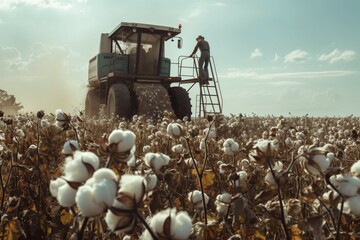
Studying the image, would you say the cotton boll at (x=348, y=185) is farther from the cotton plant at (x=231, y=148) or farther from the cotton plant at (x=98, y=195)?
the cotton plant at (x=231, y=148)

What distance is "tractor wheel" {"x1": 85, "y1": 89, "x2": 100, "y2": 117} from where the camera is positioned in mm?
19438

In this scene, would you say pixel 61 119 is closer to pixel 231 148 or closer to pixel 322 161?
pixel 231 148

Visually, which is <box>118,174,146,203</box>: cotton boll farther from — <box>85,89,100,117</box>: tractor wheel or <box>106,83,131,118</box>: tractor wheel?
<box>85,89,100,117</box>: tractor wheel

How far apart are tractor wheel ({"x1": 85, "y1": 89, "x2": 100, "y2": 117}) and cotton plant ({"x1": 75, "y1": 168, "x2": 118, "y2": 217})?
1831 cm

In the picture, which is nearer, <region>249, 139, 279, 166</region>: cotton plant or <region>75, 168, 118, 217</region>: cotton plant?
<region>75, 168, 118, 217</region>: cotton plant

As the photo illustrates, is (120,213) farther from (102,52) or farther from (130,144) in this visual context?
(102,52)

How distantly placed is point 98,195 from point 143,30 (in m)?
15.5

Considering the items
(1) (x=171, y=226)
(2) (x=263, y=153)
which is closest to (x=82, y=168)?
(1) (x=171, y=226)

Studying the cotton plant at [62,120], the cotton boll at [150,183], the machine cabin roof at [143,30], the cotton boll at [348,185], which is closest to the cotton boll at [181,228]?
the cotton boll at [150,183]

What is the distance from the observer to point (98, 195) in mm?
1127

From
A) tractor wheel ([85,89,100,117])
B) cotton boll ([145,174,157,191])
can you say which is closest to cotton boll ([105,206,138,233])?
cotton boll ([145,174,157,191])

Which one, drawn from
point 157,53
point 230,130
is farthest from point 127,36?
point 230,130

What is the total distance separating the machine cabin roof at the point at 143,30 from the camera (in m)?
15.7

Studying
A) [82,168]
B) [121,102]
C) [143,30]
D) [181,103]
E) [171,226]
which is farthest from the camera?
[143,30]
